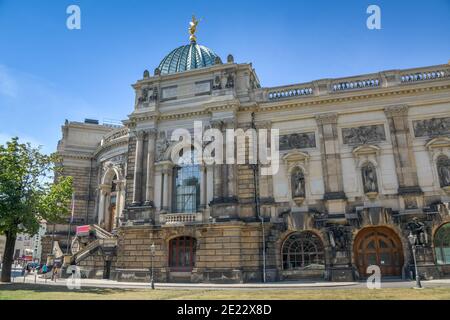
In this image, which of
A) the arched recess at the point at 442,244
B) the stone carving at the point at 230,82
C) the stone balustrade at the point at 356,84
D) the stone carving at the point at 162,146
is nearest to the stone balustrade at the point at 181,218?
the stone carving at the point at 162,146

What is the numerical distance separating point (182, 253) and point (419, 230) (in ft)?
58.5

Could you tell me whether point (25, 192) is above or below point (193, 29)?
below

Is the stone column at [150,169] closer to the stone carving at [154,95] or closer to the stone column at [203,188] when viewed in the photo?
the stone carving at [154,95]

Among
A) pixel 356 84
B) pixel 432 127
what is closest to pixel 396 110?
pixel 432 127

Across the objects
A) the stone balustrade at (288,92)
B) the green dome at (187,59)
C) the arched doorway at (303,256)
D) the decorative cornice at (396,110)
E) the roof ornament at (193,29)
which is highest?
the roof ornament at (193,29)

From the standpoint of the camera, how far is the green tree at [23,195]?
24703mm

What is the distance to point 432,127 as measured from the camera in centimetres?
2794

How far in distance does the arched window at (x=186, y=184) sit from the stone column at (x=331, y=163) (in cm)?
1081

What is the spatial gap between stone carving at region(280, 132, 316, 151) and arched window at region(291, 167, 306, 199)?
1.97 meters

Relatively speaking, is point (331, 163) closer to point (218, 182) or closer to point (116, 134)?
point (218, 182)

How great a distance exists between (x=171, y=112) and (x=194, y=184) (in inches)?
269

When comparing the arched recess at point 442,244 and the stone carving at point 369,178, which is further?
the stone carving at point 369,178

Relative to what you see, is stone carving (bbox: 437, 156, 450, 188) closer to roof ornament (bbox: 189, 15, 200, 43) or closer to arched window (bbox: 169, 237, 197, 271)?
arched window (bbox: 169, 237, 197, 271)

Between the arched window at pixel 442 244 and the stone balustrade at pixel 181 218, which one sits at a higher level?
the stone balustrade at pixel 181 218
